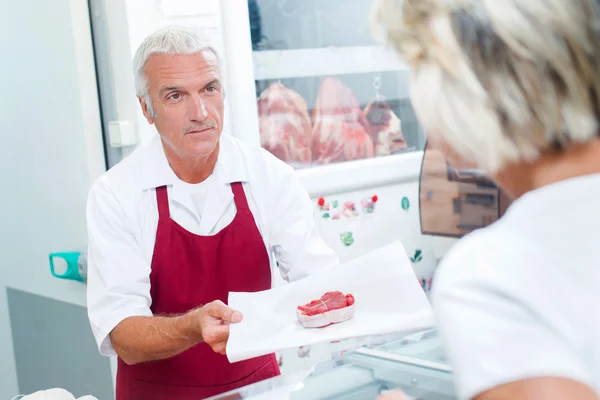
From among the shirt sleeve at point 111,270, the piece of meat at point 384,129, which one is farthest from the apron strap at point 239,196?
the piece of meat at point 384,129

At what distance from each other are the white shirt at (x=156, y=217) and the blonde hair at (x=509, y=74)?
1.14 meters

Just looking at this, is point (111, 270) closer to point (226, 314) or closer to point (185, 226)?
point (185, 226)

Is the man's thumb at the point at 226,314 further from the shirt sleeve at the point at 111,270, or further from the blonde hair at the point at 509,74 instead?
the blonde hair at the point at 509,74

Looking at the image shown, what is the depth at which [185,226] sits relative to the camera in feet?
5.90

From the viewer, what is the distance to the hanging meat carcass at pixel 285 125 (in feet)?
8.48

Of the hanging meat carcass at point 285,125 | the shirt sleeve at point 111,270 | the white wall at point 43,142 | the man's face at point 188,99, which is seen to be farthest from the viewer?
the hanging meat carcass at point 285,125

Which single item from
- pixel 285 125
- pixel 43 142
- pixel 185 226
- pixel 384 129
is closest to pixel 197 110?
pixel 185 226

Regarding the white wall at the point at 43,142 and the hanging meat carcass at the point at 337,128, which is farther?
the hanging meat carcass at the point at 337,128

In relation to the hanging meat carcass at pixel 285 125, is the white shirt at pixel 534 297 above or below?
below

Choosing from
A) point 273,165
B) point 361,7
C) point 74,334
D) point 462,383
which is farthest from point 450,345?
point 361,7

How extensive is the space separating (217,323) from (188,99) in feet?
1.95

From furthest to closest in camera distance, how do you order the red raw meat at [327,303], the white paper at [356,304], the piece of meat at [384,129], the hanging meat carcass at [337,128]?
1. the piece of meat at [384,129]
2. the hanging meat carcass at [337,128]
3. the red raw meat at [327,303]
4. the white paper at [356,304]

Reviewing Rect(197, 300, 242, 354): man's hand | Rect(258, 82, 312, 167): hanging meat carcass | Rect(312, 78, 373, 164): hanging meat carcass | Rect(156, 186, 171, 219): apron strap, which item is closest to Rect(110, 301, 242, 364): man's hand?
Rect(197, 300, 242, 354): man's hand

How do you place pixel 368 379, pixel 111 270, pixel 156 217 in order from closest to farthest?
pixel 368 379 → pixel 111 270 → pixel 156 217
